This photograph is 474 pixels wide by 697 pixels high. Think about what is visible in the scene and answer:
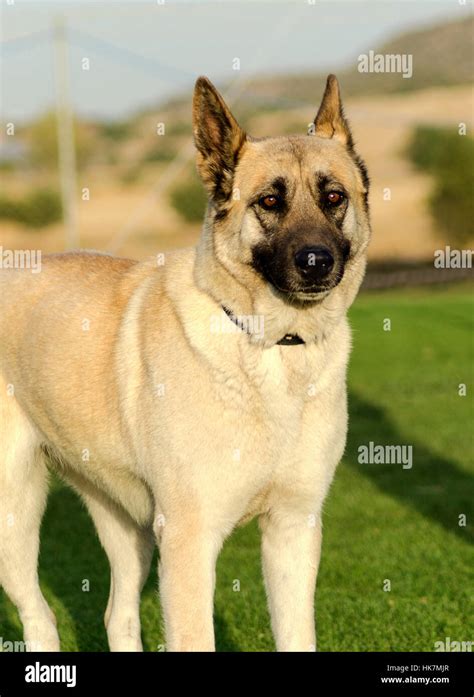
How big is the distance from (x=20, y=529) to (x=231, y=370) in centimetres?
150

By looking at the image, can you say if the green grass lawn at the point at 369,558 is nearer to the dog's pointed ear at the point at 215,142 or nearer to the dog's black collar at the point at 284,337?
the dog's black collar at the point at 284,337

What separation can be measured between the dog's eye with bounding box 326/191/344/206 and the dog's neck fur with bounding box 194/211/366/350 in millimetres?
249

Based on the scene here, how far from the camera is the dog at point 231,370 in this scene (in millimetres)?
4285

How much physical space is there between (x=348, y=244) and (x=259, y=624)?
91.6 inches

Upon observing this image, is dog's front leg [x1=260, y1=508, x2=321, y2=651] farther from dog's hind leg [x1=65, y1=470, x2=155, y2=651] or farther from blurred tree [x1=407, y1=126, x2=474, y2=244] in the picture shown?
blurred tree [x1=407, y1=126, x2=474, y2=244]

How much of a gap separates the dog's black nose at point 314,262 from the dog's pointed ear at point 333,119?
752mm

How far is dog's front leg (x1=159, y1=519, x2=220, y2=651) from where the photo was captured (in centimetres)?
424

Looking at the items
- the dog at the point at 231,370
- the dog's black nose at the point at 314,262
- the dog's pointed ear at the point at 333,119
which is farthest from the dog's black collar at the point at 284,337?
the dog's pointed ear at the point at 333,119

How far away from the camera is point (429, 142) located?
2583 centimetres

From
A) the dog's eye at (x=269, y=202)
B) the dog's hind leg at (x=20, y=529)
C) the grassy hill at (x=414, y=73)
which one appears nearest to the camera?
the dog's eye at (x=269, y=202)

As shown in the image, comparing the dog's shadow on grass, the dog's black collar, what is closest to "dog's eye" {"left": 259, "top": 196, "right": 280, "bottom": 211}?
the dog's black collar

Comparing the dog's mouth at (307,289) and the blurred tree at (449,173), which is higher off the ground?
the blurred tree at (449,173)

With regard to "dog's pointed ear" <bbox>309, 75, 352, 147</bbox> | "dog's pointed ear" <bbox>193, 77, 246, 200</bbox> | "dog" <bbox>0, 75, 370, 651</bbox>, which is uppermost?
"dog's pointed ear" <bbox>309, 75, 352, 147</bbox>

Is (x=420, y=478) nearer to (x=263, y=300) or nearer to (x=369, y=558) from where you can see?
(x=369, y=558)
